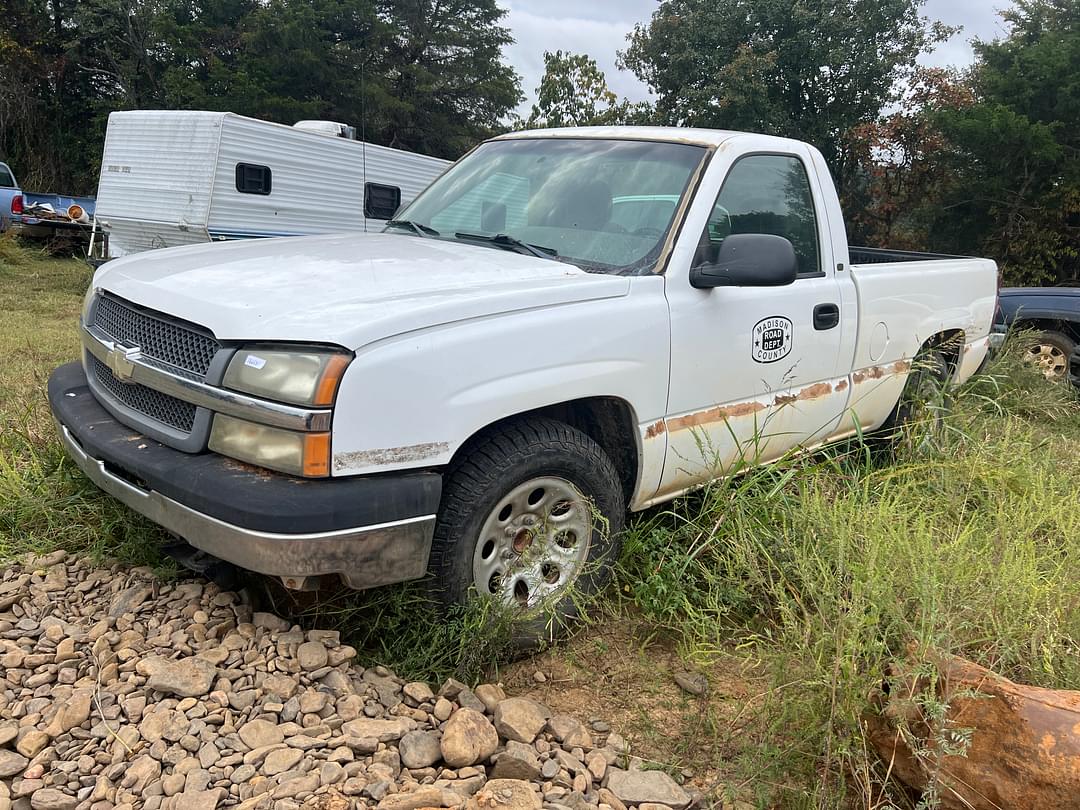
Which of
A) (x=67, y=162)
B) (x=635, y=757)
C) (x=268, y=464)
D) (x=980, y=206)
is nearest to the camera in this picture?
(x=268, y=464)

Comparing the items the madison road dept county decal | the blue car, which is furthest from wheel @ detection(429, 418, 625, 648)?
the blue car

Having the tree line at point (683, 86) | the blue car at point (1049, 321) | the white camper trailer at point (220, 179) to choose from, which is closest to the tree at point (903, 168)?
the tree line at point (683, 86)

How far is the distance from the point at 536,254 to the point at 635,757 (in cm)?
190

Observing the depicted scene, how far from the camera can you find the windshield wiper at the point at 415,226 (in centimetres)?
385

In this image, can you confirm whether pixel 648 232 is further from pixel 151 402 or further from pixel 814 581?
pixel 151 402

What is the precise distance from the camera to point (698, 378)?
331 centimetres

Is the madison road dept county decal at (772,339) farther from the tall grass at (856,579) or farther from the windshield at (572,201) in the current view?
the windshield at (572,201)

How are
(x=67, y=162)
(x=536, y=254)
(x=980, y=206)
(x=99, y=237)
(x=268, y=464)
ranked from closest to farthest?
(x=268, y=464)
(x=536, y=254)
(x=99, y=237)
(x=980, y=206)
(x=67, y=162)

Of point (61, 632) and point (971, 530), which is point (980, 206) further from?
point (61, 632)

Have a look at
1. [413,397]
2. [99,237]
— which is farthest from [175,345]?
[99,237]

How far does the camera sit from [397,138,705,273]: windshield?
337 cm

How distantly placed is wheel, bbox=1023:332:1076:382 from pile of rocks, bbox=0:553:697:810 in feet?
23.6

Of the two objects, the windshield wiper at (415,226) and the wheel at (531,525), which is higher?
the windshield wiper at (415,226)

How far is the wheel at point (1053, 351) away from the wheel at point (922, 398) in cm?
380
